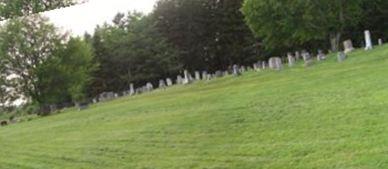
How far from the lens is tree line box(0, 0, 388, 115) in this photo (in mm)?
40125

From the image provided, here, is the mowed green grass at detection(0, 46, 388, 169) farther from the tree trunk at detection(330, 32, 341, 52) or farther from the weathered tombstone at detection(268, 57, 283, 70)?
the tree trunk at detection(330, 32, 341, 52)

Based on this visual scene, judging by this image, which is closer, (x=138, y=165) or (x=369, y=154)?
(x=369, y=154)

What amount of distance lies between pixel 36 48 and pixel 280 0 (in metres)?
16.9

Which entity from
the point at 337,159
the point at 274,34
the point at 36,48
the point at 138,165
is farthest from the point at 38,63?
the point at 337,159

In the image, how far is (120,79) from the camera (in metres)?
55.8

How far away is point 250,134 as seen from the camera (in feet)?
41.9

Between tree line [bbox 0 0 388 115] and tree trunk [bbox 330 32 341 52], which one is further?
tree line [bbox 0 0 388 115]

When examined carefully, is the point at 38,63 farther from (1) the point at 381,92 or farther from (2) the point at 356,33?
(1) the point at 381,92

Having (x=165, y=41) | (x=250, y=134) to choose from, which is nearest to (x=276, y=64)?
(x=250, y=134)

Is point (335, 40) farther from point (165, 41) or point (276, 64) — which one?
point (165, 41)

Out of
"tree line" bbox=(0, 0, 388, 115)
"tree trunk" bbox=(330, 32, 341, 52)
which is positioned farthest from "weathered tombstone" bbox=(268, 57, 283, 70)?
Result: "tree trunk" bbox=(330, 32, 341, 52)

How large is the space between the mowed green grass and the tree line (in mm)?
18072

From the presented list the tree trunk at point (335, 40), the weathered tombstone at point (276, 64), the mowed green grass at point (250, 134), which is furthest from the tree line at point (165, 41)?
the mowed green grass at point (250, 134)

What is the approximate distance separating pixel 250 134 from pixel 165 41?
44.4 meters
